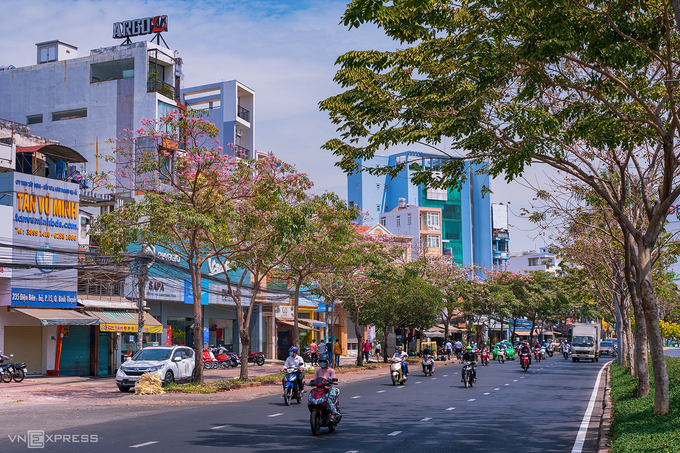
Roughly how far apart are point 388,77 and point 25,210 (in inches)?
816

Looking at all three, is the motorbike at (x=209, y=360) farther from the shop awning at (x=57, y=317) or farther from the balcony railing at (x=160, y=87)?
the balcony railing at (x=160, y=87)

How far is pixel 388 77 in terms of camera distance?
1253cm

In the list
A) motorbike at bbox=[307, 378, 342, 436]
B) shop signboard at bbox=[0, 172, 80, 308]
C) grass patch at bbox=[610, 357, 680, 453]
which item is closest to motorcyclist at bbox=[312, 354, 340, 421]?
motorbike at bbox=[307, 378, 342, 436]

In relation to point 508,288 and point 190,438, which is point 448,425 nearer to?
point 190,438

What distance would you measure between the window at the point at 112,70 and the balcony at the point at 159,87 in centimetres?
A: 180

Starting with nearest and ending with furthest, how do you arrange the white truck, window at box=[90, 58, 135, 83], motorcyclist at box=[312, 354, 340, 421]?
motorcyclist at box=[312, 354, 340, 421] → window at box=[90, 58, 135, 83] → the white truck

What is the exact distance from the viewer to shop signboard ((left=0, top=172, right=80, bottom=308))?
27109 millimetres

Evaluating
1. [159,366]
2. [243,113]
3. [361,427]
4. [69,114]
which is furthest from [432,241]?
[361,427]

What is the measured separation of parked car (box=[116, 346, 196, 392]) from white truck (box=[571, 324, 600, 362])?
3752 centimetres

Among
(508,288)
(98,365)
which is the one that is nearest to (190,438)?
(98,365)

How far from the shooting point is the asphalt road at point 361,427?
1149cm

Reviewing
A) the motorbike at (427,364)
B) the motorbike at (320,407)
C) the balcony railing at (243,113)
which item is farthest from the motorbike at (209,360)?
the motorbike at (320,407)

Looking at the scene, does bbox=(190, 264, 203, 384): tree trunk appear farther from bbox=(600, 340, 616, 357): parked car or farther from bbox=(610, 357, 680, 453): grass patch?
bbox=(600, 340, 616, 357): parked car

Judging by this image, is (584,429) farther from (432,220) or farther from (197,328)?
(432,220)
